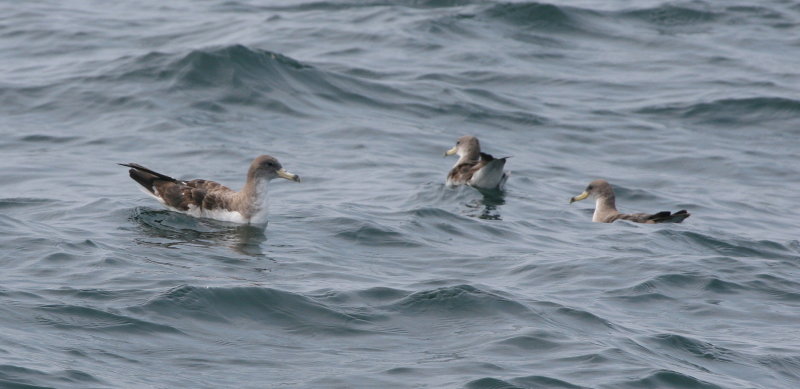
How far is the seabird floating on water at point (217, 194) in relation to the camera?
41.2 feet

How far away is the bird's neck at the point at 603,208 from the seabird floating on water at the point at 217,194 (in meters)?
3.62

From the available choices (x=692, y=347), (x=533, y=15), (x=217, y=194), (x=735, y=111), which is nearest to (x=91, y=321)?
(x=217, y=194)

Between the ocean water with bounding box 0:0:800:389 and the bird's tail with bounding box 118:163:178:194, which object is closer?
the ocean water with bounding box 0:0:800:389

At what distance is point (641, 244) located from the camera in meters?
12.5

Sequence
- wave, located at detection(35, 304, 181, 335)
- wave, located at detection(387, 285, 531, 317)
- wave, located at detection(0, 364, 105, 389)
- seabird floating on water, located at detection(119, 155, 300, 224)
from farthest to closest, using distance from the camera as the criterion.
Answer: seabird floating on water, located at detection(119, 155, 300, 224), wave, located at detection(387, 285, 531, 317), wave, located at detection(35, 304, 181, 335), wave, located at detection(0, 364, 105, 389)

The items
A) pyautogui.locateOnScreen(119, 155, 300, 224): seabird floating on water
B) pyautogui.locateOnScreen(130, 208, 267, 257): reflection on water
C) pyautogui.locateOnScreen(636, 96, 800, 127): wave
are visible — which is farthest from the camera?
pyautogui.locateOnScreen(636, 96, 800, 127): wave

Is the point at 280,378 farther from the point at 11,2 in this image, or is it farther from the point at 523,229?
the point at 11,2

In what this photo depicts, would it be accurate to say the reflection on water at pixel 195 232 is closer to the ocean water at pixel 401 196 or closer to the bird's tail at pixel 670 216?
the ocean water at pixel 401 196

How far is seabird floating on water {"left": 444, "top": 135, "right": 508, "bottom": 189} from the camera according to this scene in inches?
579

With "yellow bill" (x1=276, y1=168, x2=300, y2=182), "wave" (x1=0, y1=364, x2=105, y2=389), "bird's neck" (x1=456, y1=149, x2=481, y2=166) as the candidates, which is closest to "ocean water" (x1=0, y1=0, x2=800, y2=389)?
"wave" (x1=0, y1=364, x2=105, y2=389)

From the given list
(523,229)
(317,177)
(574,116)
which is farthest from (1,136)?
(574,116)

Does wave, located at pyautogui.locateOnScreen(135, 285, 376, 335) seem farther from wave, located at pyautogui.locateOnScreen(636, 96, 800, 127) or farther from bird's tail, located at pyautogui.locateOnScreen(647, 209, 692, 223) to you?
wave, located at pyautogui.locateOnScreen(636, 96, 800, 127)

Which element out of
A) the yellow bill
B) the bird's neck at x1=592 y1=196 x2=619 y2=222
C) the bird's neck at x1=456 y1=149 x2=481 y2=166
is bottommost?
the bird's neck at x1=592 y1=196 x2=619 y2=222

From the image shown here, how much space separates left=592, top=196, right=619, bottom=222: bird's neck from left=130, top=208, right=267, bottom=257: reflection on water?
4.00 metres
